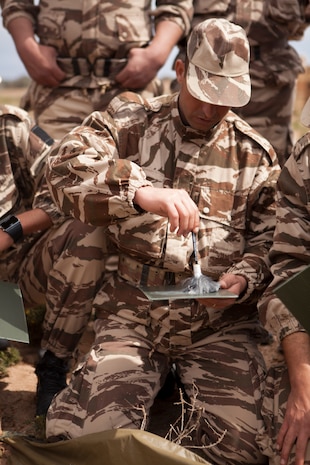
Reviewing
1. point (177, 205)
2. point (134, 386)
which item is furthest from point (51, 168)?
point (134, 386)

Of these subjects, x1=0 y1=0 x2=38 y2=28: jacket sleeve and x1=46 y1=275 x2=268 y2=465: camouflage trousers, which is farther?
x1=0 y1=0 x2=38 y2=28: jacket sleeve

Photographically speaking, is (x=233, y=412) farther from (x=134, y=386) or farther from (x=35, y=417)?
(x=35, y=417)

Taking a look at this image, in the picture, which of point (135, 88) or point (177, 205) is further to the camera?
point (135, 88)

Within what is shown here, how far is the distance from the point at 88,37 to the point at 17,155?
3.75 ft

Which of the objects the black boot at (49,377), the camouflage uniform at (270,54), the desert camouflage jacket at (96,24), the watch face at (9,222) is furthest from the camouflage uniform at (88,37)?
the black boot at (49,377)

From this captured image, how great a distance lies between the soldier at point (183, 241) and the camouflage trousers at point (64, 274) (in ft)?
0.38

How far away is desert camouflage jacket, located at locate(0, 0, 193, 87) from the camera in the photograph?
5035 mm

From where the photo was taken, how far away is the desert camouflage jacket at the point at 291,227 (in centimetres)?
346

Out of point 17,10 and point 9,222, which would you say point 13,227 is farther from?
point 17,10

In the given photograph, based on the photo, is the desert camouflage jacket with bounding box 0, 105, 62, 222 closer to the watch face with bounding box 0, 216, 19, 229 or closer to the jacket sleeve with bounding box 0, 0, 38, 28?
the watch face with bounding box 0, 216, 19, 229

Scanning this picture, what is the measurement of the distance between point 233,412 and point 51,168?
129 centimetres

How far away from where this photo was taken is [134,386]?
3.66 m

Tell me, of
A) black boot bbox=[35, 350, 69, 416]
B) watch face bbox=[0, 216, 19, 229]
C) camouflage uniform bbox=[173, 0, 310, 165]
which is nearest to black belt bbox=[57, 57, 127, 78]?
camouflage uniform bbox=[173, 0, 310, 165]

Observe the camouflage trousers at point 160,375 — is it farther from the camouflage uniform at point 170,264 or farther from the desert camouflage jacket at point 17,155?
the desert camouflage jacket at point 17,155
